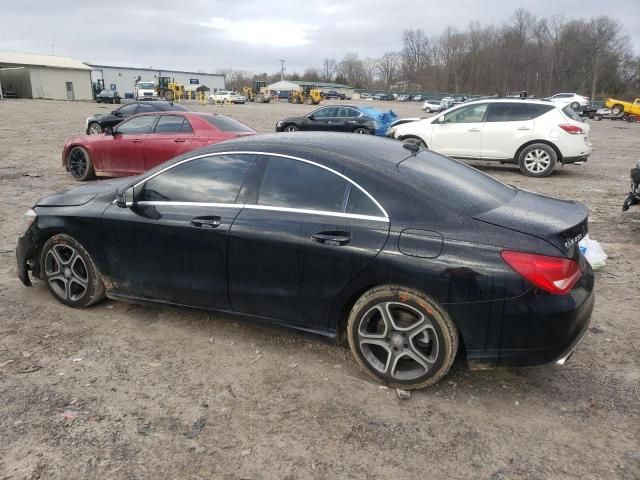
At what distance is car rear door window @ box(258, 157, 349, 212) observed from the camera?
3.28m

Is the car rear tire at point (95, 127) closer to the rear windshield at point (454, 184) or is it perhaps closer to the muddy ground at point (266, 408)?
the muddy ground at point (266, 408)

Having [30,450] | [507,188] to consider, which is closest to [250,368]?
[30,450]

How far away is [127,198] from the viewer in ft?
12.8

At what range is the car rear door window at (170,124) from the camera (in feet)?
30.1

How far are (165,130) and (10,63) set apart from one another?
213 ft

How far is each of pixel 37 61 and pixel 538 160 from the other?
69.6 meters

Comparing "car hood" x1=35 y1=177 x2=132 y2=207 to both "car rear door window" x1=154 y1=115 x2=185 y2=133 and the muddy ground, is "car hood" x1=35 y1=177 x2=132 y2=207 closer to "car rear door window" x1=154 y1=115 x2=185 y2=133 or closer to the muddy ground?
the muddy ground

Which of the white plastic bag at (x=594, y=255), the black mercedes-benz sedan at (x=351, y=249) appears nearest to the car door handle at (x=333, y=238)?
the black mercedes-benz sedan at (x=351, y=249)

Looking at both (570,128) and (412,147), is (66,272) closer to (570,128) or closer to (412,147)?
(412,147)

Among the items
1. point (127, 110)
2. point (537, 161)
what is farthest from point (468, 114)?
point (127, 110)

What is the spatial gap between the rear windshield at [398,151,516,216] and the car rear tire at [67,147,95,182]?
799 cm

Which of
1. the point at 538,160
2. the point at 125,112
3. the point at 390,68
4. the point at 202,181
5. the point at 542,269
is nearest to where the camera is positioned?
the point at 542,269

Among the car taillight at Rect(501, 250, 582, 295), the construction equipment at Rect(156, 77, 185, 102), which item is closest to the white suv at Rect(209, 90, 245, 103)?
the construction equipment at Rect(156, 77, 185, 102)

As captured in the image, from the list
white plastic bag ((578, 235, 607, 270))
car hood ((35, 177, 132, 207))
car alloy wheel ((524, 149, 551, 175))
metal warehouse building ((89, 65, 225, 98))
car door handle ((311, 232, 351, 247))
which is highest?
metal warehouse building ((89, 65, 225, 98))
